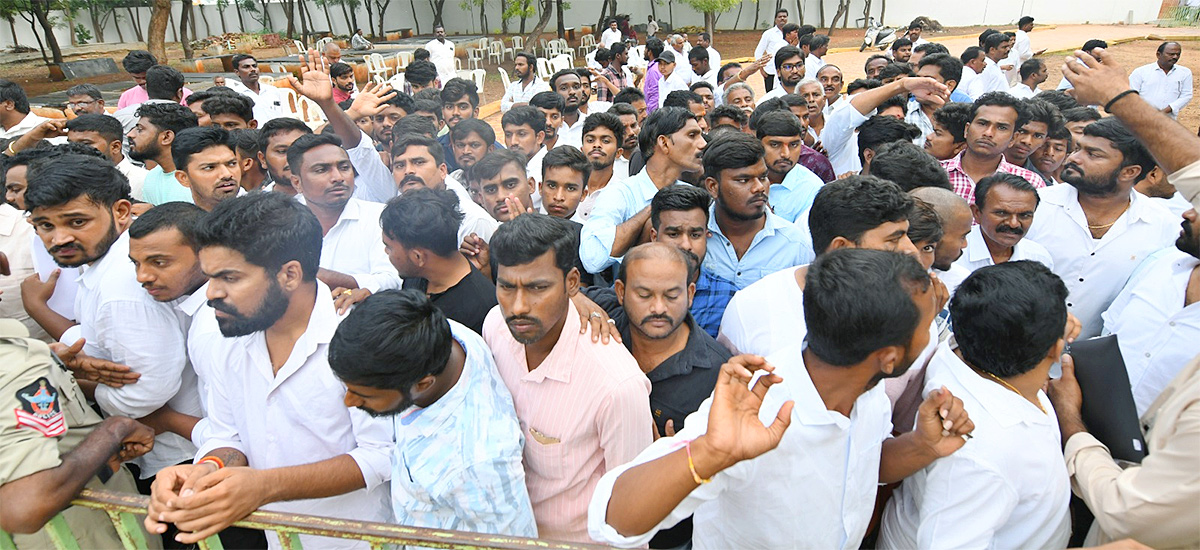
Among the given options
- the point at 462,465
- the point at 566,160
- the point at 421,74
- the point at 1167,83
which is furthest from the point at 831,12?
the point at 462,465

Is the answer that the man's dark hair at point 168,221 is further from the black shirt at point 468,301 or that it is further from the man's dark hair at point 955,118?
the man's dark hair at point 955,118

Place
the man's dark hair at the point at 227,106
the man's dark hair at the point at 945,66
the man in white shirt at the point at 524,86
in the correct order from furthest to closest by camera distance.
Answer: the man in white shirt at the point at 524,86
the man's dark hair at the point at 945,66
the man's dark hair at the point at 227,106

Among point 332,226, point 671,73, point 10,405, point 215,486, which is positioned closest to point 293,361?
point 215,486

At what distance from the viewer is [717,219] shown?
3520 millimetres

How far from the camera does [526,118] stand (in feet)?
18.1

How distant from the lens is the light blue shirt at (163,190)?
14.7 ft

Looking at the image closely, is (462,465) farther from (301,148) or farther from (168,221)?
(301,148)

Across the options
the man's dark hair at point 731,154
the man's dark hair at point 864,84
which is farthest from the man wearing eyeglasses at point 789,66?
the man's dark hair at point 731,154

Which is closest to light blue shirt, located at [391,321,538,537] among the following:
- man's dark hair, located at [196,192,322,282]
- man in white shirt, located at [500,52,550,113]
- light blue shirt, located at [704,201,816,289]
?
man's dark hair, located at [196,192,322,282]

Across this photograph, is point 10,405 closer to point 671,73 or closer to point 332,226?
point 332,226

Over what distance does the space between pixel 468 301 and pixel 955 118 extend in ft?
13.4

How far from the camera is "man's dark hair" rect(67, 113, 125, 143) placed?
4.84 meters

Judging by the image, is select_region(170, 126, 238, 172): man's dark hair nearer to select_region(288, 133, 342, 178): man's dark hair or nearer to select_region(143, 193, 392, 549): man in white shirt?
select_region(288, 133, 342, 178): man's dark hair

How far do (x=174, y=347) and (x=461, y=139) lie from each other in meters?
3.20
